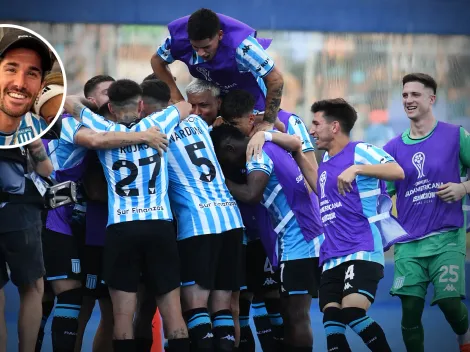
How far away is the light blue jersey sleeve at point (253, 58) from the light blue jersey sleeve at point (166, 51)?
571 mm

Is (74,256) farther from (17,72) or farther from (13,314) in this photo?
(13,314)

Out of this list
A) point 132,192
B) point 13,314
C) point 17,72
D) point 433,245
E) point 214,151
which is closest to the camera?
point 17,72

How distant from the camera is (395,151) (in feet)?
21.1

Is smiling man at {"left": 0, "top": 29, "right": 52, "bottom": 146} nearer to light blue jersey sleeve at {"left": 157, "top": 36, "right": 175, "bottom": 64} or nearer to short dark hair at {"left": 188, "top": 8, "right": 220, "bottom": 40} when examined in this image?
short dark hair at {"left": 188, "top": 8, "right": 220, "bottom": 40}

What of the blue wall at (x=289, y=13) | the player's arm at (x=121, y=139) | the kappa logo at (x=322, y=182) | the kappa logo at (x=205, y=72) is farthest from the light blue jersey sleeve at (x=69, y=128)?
the blue wall at (x=289, y=13)

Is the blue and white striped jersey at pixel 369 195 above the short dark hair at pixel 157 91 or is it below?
below

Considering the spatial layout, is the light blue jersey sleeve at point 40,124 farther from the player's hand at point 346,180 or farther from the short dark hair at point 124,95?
the player's hand at point 346,180

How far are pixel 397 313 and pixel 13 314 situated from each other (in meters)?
4.04

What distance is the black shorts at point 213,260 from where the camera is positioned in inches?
211

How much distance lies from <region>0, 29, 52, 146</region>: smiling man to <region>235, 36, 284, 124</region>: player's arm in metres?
2.49

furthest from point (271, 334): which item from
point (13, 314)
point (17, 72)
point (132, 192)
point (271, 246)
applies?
point (13, 314)

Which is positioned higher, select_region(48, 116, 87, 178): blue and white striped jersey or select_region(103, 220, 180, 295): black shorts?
select_region(48, 116, 87, 178): blue and white striped jersey

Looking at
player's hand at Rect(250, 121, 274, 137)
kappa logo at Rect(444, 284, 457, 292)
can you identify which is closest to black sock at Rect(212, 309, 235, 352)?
player's hand at Rect(250, 121, 274, 137)

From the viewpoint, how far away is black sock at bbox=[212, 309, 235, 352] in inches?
214
